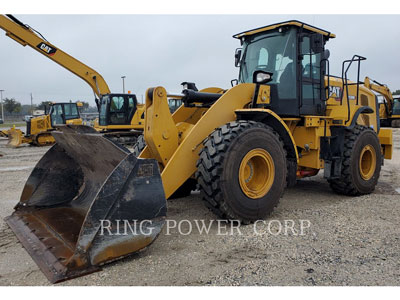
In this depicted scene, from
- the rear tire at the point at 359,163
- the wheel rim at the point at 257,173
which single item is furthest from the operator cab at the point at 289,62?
the wheel rim at the point at 257,173

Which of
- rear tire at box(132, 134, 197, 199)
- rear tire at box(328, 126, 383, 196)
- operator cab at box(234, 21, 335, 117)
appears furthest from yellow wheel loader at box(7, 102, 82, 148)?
rear tire at box(328, 126, 383, 196)

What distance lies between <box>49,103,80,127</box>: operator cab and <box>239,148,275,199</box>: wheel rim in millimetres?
14862

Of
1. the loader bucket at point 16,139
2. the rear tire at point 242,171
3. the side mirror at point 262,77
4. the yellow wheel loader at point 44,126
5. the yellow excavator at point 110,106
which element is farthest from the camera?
the yellow wheel loader at point 44,126

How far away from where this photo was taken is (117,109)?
47.0 ft

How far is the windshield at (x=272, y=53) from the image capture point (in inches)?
193

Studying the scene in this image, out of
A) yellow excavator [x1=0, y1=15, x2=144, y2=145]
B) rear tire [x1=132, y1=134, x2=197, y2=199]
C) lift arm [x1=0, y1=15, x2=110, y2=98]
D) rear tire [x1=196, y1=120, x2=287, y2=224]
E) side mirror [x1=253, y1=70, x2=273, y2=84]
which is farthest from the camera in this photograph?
yellow excavator [x1=0, y1=15, x2=144, y2=145]

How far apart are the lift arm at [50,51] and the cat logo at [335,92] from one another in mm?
10487

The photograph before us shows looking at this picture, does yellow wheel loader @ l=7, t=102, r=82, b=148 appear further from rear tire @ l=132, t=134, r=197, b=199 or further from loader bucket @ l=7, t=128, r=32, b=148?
rear tire @ l=132, t=134, r=197, b=199

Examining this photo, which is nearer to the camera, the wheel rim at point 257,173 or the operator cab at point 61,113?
the wheel rim at point 257,173

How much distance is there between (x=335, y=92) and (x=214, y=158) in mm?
3142

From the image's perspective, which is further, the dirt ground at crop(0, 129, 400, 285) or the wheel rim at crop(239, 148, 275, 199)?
the wheel rim at crop(239, 148, 275, 199)

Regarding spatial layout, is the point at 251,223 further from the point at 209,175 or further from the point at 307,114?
the point at 307,114

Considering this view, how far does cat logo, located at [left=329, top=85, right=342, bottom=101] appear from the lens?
5.68 m

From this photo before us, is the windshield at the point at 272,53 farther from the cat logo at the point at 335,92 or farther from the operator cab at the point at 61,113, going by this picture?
the operator cab at the point at 61,113
